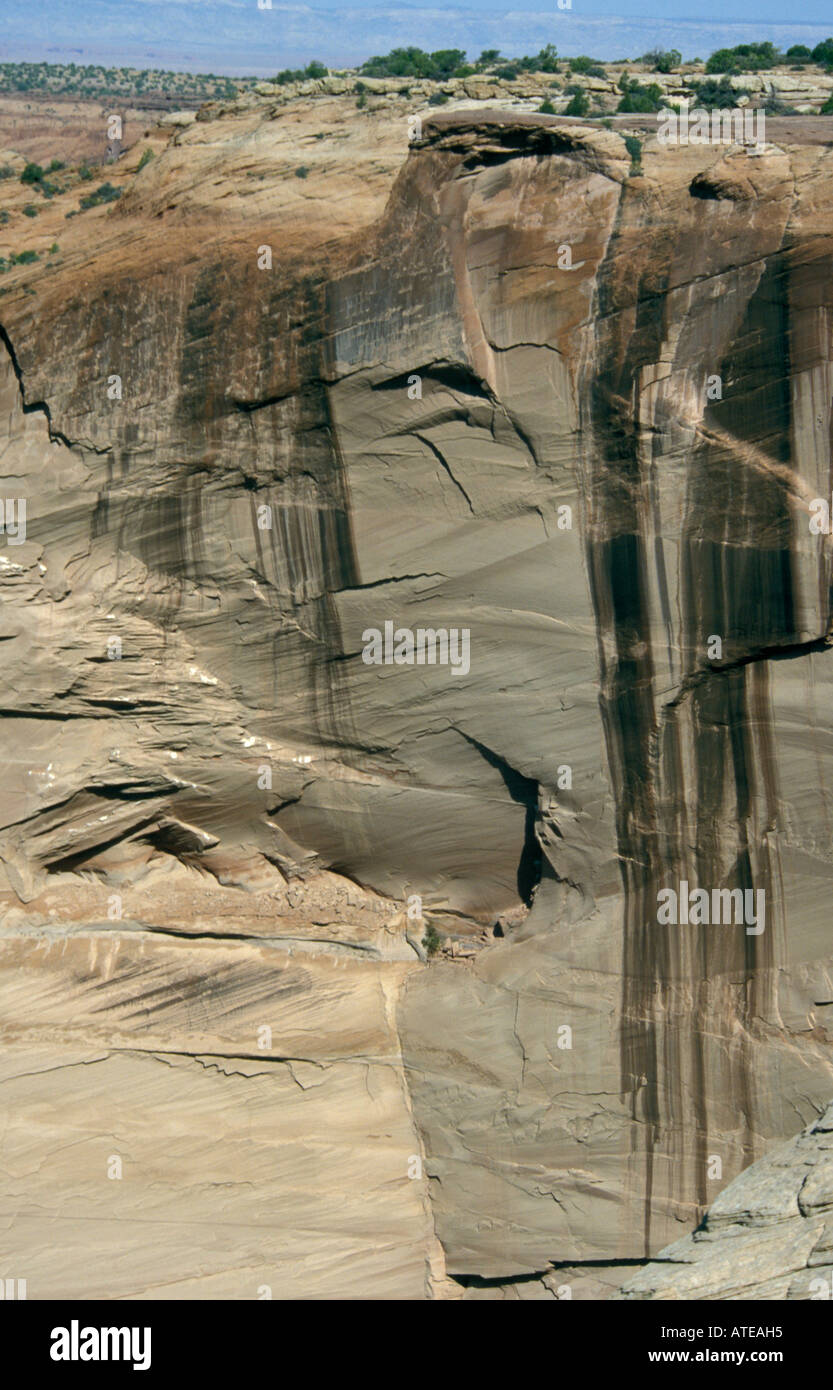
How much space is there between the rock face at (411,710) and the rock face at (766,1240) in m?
0.44

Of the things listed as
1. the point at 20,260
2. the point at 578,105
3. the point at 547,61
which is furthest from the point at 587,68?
the point at 20,260

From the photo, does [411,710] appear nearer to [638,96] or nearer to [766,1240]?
[766,1240]

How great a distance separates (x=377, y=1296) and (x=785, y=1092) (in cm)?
580

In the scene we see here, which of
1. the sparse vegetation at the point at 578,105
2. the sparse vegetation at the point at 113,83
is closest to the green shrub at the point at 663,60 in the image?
the sparse vegetation at the point at 578,105

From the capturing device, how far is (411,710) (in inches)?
547

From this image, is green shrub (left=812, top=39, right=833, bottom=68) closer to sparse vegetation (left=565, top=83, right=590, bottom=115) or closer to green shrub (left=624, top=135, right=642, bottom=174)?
sparse vegetation (left=565, top=83, right=590, bottom=115)

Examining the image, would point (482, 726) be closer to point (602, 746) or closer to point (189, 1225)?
point (602, 746)

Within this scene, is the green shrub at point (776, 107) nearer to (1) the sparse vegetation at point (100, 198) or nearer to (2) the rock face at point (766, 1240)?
(1) the sparse vegetation at point (100, 198)

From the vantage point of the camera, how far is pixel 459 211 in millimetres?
12812

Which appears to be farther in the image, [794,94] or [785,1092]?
[794,94]

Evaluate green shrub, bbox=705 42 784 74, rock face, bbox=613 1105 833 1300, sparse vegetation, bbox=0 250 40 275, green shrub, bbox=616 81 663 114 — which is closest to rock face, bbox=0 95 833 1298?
rock face, bbox=613 1105 833 1300

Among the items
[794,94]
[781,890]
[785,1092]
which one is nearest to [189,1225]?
[785,1092]

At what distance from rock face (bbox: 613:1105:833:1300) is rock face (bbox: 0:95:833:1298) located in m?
0.44

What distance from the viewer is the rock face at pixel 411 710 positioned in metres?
12.6
